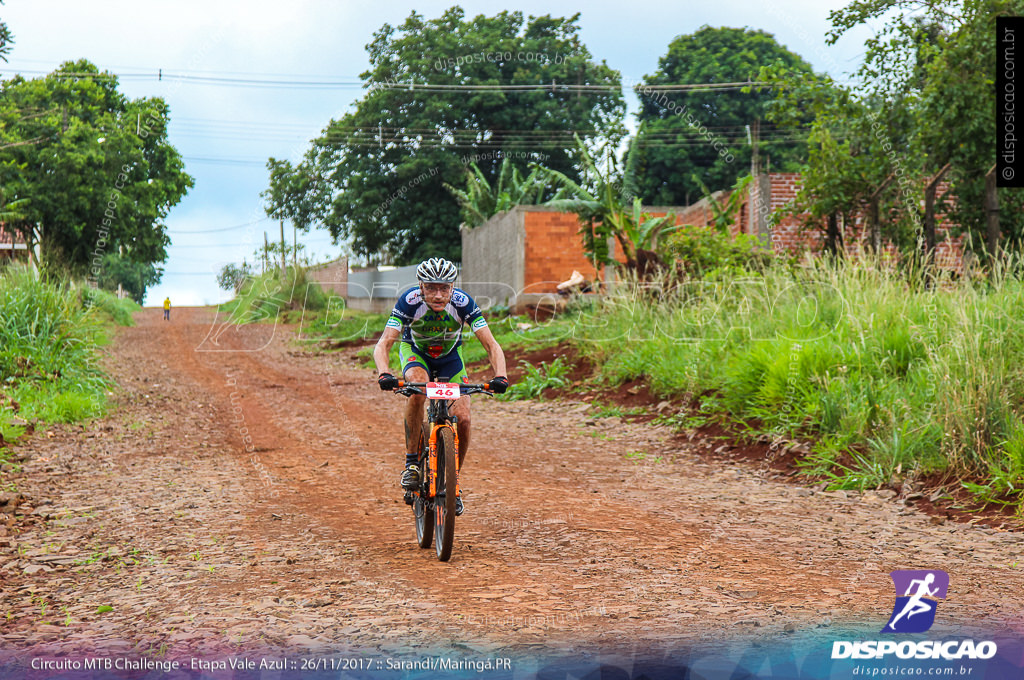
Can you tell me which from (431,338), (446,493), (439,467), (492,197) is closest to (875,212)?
(431,338)

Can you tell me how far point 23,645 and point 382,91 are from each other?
125ft

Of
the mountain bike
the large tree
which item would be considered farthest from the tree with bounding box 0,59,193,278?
the mountain bike

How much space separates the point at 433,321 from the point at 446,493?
4.37 feet

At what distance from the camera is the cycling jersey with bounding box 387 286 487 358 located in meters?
6.16

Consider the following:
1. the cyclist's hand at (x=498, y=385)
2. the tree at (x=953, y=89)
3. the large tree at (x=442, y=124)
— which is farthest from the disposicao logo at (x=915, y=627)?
the large tree at (x=442, y=124)

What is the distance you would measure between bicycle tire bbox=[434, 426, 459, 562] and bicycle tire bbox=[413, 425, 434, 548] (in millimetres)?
152

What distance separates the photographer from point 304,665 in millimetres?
3633

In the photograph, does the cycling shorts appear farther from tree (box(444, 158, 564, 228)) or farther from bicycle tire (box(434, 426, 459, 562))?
tree (box(444, 158, 564, 228))

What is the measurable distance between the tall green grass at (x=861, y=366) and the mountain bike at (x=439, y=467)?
4312 mm

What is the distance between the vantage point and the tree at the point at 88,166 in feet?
101

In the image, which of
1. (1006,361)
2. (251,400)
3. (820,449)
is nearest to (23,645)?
(820,449)

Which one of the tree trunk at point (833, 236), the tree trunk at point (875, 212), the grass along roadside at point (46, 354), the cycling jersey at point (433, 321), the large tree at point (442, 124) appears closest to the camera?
the cycling jersey at point (433, 321)

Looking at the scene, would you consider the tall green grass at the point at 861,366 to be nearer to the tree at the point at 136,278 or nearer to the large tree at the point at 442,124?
the large tree at the point at 442,124

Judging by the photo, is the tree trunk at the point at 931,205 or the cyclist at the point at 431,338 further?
the tree trunk at the point at 931,205
